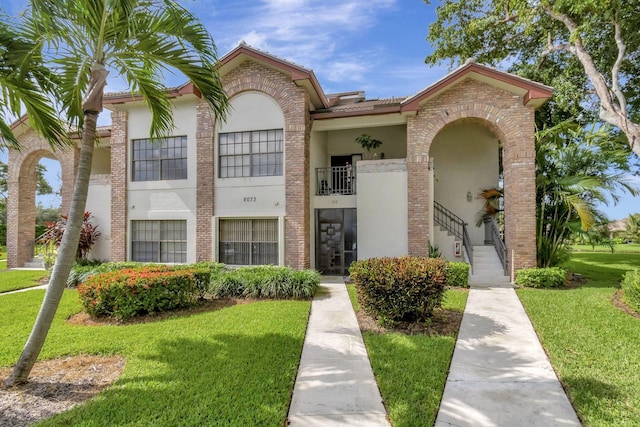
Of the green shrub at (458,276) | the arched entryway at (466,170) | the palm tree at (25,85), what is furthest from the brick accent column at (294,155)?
the palm tree at (25,85)

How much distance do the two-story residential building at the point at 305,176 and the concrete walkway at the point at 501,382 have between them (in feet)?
16.9

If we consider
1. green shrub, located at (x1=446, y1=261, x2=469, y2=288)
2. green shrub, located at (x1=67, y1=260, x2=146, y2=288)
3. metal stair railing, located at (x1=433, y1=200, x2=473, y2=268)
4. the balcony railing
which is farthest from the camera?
the balcony railing

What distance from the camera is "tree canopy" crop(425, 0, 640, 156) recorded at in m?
12.2

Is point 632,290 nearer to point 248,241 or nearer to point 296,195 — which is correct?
point 296,195

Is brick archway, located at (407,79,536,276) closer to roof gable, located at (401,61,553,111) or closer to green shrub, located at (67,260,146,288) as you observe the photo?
roof gable, located at (401,61,553,111)

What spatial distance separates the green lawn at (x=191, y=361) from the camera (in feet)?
12.1

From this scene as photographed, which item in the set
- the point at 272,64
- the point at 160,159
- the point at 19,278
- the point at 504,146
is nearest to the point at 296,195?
the point at 272,64

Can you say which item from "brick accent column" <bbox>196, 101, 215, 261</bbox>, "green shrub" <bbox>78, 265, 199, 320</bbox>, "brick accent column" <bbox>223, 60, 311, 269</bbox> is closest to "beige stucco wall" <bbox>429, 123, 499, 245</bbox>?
"brick accent column" <bbox>223, 60, 311, 269</bbox>

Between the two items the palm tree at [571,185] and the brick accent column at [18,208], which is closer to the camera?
the palm tree at [571,185]

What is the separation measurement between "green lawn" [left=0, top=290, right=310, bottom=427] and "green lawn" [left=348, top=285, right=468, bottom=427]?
1.32 metres

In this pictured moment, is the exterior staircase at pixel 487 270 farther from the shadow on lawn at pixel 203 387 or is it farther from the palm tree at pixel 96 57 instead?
the palm tree at pixel 96 57

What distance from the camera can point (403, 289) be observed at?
639cm

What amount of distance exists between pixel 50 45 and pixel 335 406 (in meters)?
6.48

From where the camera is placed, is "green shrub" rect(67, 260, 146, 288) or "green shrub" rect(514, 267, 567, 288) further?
"green shrub" rect(67, 260, 146, 288)
